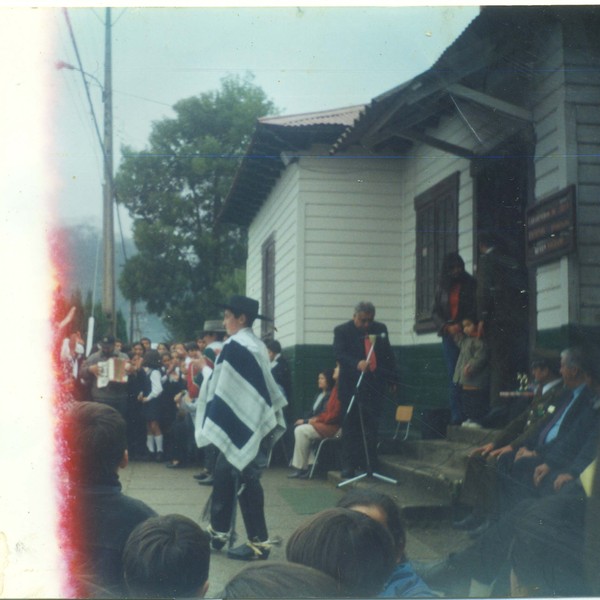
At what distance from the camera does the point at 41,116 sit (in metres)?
4.51

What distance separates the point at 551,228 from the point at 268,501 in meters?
2.32

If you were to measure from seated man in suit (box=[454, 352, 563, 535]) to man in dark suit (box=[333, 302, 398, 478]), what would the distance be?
0.69 meters

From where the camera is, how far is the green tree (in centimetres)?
473

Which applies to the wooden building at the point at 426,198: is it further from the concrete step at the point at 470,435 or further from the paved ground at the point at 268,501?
the paved ground at the point at 268,501

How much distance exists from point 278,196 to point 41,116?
4.92ft

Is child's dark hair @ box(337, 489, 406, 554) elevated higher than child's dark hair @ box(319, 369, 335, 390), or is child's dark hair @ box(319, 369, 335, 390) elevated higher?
child's dark hair @ box(319, 369, 335, 390)

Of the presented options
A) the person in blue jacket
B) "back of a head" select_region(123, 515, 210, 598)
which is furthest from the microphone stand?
"back of a head" select_region(123, 515, 210, 598)

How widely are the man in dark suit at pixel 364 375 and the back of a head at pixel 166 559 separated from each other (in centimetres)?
292

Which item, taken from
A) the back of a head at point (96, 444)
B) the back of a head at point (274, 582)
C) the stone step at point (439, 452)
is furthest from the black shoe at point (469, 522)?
the back of a head at point (274, 582)

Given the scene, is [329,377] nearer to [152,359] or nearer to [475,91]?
[152,359]

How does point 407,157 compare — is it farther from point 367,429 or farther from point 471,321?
point 367,429

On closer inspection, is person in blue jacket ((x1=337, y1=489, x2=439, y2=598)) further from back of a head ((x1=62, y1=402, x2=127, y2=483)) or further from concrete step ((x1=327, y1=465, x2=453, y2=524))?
concrete step ((x1=327, y1=465, x2=453, y2=524))

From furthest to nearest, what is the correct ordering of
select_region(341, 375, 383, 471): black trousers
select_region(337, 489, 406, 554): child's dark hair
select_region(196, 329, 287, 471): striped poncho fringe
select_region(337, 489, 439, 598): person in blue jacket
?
select_region(341, 375, 383, 471): black trousers
select_region(196, 329, 287, 471): striped poncho fringe
select_region(337, 489, 406, 554): child's dark hair
select_region(337, 489, 439, 598): person in blue jacket

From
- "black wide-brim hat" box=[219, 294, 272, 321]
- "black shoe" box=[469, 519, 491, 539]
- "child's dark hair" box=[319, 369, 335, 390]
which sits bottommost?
"black shoe" box=[469, 519, 491, 539]
